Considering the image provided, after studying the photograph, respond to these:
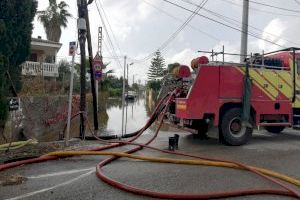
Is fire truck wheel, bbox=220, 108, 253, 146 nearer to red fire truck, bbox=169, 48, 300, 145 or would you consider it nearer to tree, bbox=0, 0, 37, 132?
red fire truck, bbox=169, 48, 300, 145

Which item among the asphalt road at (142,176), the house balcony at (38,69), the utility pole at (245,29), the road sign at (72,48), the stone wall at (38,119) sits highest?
the utility pole at (245,29)

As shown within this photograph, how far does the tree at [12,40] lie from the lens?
11.8m

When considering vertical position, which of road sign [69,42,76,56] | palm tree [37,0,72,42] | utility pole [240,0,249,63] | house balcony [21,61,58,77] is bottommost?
road sign [69,42,76,56]

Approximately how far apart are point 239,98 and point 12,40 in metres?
6.95

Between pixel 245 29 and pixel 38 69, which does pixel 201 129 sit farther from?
pixel 38 69

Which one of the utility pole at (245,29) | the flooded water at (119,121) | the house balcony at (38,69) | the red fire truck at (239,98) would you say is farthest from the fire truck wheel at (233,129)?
the house balcony at (38,69)

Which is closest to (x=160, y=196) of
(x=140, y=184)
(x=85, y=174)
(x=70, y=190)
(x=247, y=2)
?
(x=140, y=184)

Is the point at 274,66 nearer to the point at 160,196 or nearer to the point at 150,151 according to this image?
the point at 150,151

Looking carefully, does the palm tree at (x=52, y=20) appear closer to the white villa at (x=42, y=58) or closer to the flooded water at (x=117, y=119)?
the white villa at (x=42, y=58)

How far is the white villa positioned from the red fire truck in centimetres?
2049

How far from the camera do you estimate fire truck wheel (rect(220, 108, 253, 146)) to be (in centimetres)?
1070

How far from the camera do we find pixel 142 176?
7164 millimetres

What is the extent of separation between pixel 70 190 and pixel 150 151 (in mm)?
3762

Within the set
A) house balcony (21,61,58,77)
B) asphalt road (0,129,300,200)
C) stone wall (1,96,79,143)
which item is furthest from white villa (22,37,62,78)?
asphalt road (0,129,300,200)
